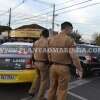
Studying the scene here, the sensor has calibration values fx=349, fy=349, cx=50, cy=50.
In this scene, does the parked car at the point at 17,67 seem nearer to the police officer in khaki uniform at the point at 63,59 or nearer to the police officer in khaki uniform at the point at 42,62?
the police officer in khaki uniform at the point at 42,62

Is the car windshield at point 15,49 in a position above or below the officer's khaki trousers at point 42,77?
above

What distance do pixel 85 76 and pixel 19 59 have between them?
562cm

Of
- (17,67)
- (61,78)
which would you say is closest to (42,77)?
(17,67)

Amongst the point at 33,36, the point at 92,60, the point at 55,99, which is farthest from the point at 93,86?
the point at 33,36

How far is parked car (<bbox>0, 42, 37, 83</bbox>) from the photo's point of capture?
9.94 m

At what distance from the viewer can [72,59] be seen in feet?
23.3

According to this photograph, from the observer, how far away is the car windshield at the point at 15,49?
418 inches

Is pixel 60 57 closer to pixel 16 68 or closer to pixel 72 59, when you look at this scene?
pixel 72 59

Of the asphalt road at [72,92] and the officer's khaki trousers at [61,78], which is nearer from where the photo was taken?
the officer's khaki trousers at [61,78]

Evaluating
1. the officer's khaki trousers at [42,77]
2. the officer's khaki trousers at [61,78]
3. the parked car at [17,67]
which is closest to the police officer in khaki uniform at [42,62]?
the officer's khaki trousers at [42,77]

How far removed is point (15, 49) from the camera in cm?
1084

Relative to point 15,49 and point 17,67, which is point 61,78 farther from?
point 15,49

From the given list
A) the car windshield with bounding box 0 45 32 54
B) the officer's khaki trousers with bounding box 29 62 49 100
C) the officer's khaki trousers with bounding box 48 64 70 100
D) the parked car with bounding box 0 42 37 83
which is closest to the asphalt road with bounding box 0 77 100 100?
the parked car with bounding box 0 42 37 83

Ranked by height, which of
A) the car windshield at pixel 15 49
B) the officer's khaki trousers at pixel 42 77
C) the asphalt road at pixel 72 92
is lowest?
the asphalt road at pixel 72 92
